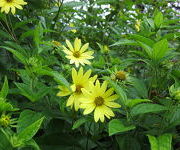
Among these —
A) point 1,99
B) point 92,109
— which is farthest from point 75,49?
point 1,99

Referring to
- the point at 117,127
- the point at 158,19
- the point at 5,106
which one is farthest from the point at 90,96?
the point at 158,19

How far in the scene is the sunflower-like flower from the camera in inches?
39.7

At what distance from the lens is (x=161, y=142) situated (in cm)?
89

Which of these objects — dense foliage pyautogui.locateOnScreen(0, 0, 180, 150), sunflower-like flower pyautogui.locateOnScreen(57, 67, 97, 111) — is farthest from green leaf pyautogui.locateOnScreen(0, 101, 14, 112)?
sunflower-like flower pyautogui.locateOnScreen(57, 67, 97, 111)

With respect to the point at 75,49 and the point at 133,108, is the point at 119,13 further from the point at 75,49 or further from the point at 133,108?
the point at 133,108

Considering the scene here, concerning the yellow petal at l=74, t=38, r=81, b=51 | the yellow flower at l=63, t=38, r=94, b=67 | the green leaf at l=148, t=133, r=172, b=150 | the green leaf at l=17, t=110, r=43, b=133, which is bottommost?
the green leaf at l=148, t=133, r=172, b=150

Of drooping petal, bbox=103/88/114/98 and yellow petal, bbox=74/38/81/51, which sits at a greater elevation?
yellow petal, bbox=74/38/81/51

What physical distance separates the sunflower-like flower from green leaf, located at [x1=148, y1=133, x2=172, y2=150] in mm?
256

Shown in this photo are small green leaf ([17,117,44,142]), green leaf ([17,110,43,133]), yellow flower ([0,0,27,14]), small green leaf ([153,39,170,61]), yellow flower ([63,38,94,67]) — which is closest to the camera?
small green leaf ([17,117,44,142])

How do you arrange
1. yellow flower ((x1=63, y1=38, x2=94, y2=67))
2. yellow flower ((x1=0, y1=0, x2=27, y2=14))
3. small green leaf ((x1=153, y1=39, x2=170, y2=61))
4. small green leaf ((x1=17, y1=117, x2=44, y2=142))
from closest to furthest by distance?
1. small green leaf ((x1=17, y1=117, x2=44, y2=142))
2. small green leaf ((x1=153, y1=39, x2=170, y2=61))
3. yellow flower ((x1=63, y1=38, x2=94, y2=67))
4. yellow flower ((x1=0, y1=0, x2=27, y2=14))

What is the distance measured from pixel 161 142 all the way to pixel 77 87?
321 millimetres

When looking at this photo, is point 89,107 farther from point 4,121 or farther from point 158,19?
point 158,19

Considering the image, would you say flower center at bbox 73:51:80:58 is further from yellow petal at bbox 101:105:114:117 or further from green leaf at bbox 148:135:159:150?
green leaf at bbox 148:135:159:150

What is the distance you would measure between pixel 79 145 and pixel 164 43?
45cm
